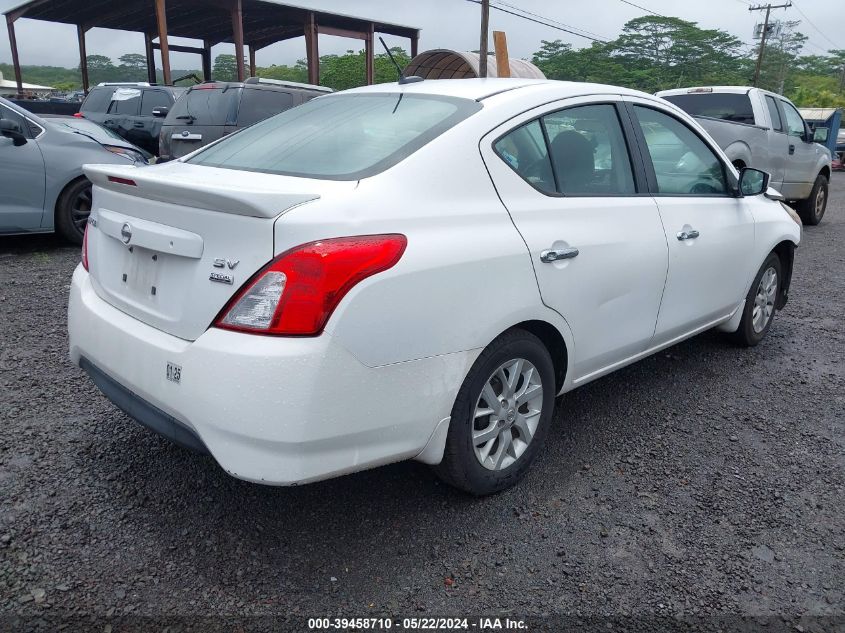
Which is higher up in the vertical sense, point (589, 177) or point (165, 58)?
point (165, 58)

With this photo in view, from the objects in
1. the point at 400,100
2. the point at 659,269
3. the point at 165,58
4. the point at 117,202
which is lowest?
the point at 659,269

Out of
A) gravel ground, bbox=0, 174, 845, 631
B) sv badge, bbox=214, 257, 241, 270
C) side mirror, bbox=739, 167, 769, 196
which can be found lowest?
gravel ground, bbox=0, 174, 845, 631

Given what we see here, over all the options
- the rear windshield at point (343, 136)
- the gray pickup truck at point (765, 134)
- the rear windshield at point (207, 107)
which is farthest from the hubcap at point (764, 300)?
the rear windshield at point (207, 107)

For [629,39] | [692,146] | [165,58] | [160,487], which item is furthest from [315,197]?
[629,39]

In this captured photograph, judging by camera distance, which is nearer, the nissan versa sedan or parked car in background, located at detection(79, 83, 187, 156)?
the nissan versa sedan

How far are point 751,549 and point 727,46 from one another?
61781mm

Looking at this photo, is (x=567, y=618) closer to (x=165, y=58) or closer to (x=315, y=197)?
(x=315, y=197)

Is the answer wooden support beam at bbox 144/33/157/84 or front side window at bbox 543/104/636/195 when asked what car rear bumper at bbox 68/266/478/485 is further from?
wooden support beam at bbox 144/33/157/84

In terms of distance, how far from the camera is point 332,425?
2174 mm

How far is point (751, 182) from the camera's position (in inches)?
163

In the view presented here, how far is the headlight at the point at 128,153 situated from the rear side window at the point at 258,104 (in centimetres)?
150

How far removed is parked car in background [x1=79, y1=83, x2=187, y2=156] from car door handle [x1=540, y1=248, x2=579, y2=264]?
11.8 m

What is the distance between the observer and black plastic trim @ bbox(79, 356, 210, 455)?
2295mm

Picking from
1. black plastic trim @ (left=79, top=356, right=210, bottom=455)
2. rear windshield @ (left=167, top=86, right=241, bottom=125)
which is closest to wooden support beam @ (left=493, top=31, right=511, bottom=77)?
rear windshield @ (left=167, top=86, right=241, bottom=125)
